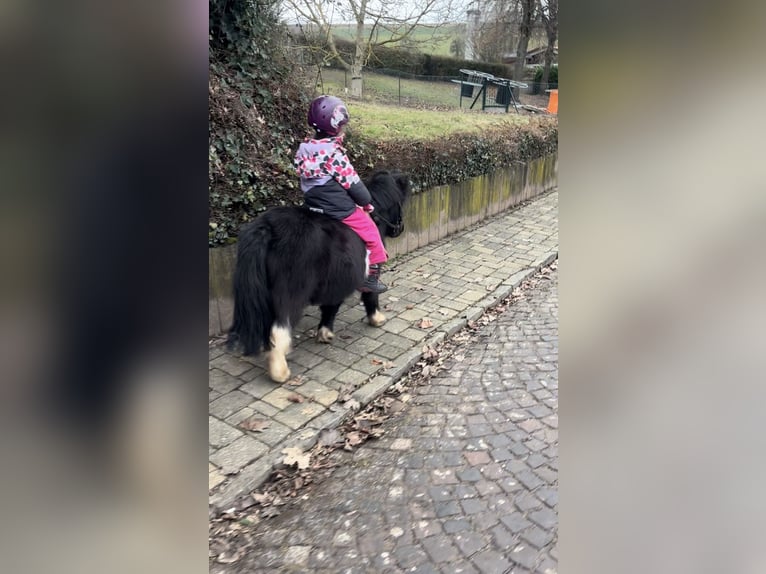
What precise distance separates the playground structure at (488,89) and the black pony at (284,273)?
12.6m

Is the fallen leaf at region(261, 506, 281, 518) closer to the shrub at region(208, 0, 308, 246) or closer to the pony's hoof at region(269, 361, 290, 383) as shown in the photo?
the pony's hoof at region(269, 361, 290, 383)

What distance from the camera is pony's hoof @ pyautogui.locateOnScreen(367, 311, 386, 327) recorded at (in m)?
5.02

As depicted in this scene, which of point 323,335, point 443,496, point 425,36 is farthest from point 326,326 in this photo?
point 425,36

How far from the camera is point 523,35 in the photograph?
17.0m

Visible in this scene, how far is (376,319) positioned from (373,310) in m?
0.09

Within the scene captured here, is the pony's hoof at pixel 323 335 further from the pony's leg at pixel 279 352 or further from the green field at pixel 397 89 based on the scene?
the green field at pixel 397 89

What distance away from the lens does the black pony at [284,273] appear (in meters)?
3.57

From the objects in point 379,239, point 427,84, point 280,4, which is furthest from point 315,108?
point 427,84

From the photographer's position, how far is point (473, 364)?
4.58m

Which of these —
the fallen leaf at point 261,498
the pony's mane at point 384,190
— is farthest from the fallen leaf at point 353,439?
the pony's mane at point 384,190
